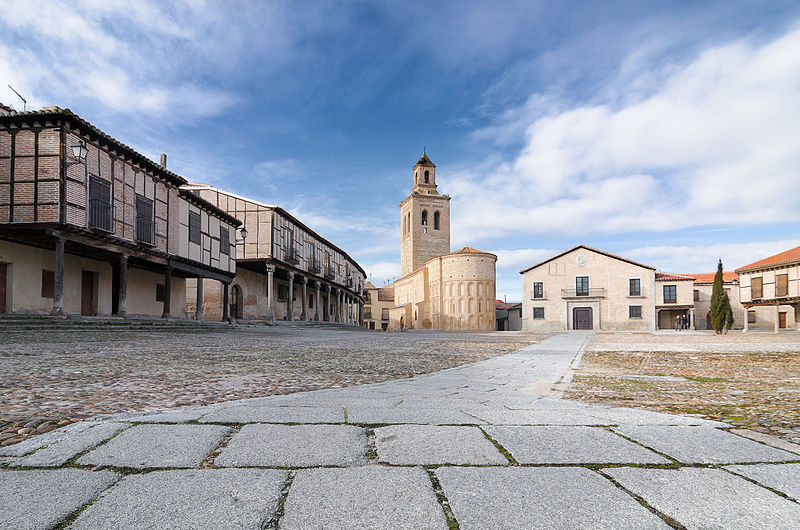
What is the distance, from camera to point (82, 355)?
681 centimetres

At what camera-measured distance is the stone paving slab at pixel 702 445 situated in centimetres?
199

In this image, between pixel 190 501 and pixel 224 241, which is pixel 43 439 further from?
pixel 224 241

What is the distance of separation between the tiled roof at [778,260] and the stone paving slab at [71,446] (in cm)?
4002

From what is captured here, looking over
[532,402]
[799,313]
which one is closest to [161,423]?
[532,402]

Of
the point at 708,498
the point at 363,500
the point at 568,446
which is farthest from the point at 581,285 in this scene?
the point at 363,500

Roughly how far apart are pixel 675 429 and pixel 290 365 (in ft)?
15.7

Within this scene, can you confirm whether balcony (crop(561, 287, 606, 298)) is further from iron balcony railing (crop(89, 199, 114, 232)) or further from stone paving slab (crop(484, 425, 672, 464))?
stone paving slab (crop(484, 425, 672, 464))

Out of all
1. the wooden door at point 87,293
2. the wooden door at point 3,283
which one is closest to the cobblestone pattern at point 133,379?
the wooden door at point 3,283

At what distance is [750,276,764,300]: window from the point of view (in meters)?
34.0

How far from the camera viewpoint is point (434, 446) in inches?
83.5

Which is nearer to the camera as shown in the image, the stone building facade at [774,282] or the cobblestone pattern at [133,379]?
the cobblestone pattern at [133,379]

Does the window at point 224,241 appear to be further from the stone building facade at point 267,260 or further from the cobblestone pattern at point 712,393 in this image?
the cobblestone pattern at point 712,393

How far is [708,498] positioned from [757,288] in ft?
136

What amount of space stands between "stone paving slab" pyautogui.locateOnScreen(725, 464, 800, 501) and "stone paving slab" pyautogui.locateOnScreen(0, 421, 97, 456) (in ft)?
9.63
